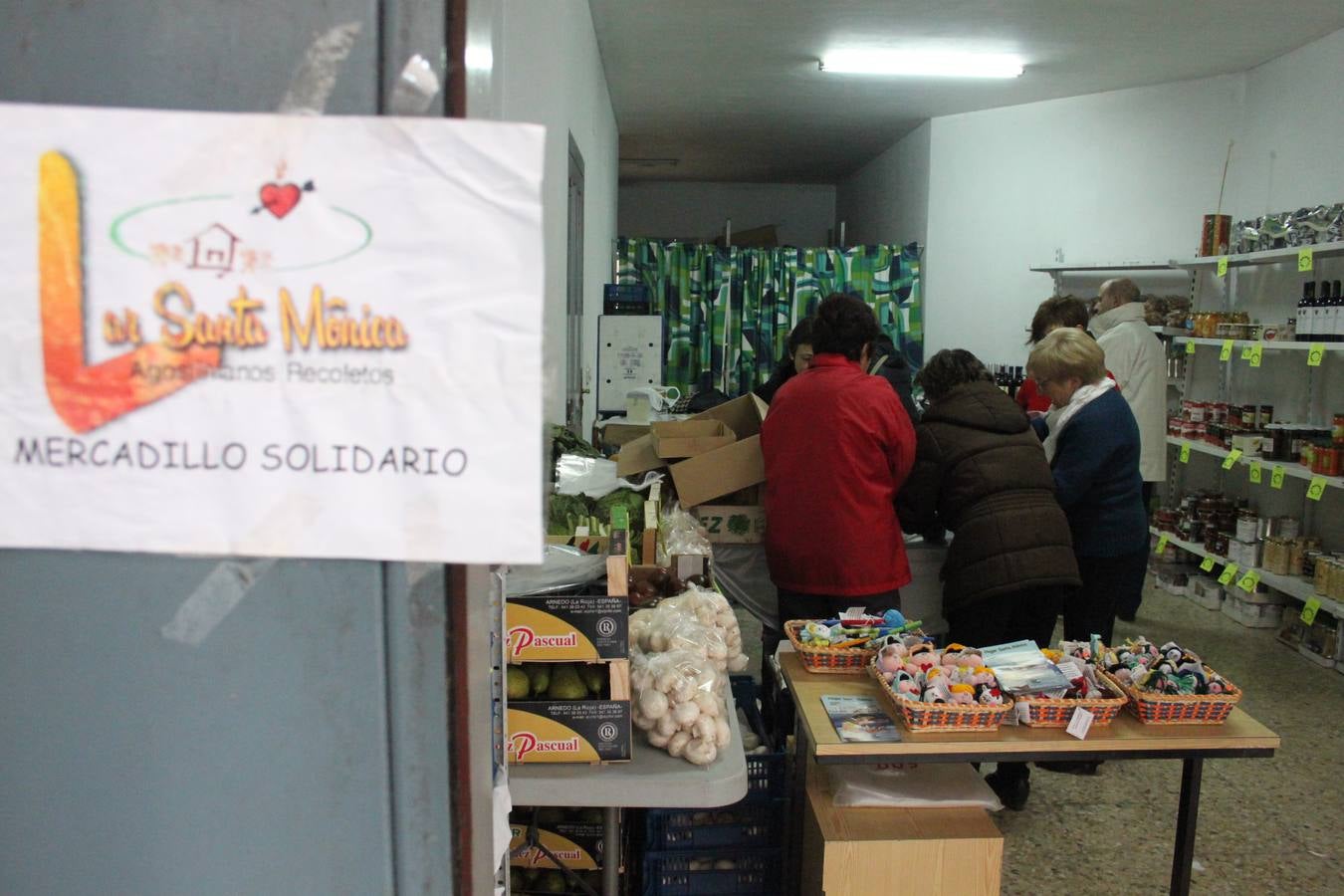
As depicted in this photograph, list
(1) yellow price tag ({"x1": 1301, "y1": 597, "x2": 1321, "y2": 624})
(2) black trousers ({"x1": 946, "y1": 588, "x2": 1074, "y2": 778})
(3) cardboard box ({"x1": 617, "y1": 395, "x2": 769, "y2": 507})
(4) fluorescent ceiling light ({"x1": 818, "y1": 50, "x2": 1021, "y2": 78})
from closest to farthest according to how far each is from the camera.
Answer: (2) black trousers ({"x1": 946, "y1": 588, "x2": 1074, "y2": 778}), (3) cardboard box ({"x1": 617, "y1": 395, "x2": 769, "y2": 507}), (1) yellow price tag ({"x1": 1301, "y1": 597, "x2": 1321, "y2": 624}), (4) fluorescent ceiling light ({"x1": 818, "y1": 50, "x2": 1021, "y2": 78})

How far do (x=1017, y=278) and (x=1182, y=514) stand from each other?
2407 mm

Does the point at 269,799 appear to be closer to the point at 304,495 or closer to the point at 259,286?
the point at 304,495

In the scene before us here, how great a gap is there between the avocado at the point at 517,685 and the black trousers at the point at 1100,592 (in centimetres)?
250

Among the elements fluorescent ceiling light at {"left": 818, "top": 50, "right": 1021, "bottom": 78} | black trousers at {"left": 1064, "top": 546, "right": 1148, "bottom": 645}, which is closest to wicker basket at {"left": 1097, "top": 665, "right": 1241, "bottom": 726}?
black trousers at {"left": 1064, "top": 546, "right": 1148, "bottom": 645}

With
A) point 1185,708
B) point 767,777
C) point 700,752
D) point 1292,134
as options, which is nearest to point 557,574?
point 700,752

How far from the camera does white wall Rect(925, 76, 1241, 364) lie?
22.2 feet

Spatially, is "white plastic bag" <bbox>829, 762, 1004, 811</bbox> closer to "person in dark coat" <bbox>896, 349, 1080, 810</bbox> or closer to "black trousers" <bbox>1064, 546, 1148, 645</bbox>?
"person in dark coat" <bbox>896, 349, 1080, 810</bbox>

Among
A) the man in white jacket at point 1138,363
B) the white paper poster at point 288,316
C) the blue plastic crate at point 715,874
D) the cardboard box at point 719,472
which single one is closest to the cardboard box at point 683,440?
the cardboard box at point 719,472

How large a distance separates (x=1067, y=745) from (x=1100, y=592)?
5.47 ft

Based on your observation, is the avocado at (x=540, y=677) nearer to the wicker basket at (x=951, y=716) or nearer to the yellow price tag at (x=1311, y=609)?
the wicker basket at (x=951, y=716)

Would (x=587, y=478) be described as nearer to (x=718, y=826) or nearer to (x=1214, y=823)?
(x=718, y=826)

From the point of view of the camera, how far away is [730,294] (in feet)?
28.8

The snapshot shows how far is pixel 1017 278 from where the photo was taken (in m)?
7.70

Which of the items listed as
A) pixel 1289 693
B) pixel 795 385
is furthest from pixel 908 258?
→ pixel 795 385
